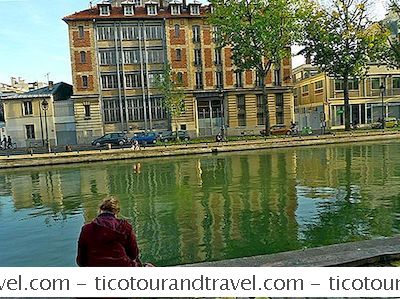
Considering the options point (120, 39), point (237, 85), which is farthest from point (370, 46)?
point (120, 39)

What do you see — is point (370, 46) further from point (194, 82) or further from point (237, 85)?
point (194, 82)

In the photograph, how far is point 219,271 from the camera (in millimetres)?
3762

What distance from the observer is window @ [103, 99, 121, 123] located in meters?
51.4

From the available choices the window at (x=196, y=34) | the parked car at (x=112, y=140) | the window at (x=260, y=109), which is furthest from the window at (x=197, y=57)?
the parked car at (x=112, y=140)

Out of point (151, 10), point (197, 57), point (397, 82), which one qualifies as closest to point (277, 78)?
point (197, 57)

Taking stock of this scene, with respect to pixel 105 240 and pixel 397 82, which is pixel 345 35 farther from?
pixel 105 240

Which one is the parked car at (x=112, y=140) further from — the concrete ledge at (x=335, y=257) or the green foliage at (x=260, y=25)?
the concrete ledge at (x=335, y=257)

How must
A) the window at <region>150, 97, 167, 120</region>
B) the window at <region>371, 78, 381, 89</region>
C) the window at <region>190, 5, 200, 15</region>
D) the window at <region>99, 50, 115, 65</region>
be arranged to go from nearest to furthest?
the window at <region>99, 50, 115, 65</region>
the window at <region>150, 97, 167, 120</region>
the window at <region>371, 78, 381, 89</region>
the window at <region>190, 5, 200, 15</region>

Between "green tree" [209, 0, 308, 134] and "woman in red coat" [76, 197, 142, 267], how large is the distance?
35.5 m

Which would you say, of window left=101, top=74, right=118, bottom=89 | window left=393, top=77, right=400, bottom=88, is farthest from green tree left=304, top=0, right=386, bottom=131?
window left=101, top=74, right=118, bottom=89

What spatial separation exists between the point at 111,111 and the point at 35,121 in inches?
356

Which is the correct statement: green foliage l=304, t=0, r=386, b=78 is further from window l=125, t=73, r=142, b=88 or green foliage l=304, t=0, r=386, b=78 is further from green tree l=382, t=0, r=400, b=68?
window l=125, t=73, r=142, b=88

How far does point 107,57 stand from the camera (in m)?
51.8

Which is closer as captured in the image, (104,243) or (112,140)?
(104,243)
